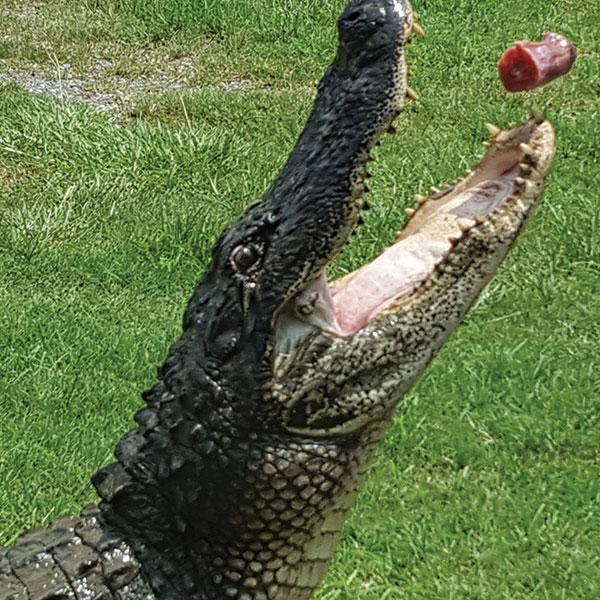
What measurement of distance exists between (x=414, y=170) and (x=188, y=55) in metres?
2.93

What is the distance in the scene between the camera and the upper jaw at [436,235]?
8.84 feet

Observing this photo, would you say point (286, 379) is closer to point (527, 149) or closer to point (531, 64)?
point (527, 149)

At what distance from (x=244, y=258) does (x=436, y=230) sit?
0.45 m

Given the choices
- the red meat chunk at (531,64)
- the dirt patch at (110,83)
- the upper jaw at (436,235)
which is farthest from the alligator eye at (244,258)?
the dirt patch at (110,83)

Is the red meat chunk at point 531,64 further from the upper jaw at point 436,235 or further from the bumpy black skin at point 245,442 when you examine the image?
the bumpy black skin at point 245,442

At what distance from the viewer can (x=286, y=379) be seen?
262 centimetres

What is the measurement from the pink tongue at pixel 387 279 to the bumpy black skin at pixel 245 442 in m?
0.17

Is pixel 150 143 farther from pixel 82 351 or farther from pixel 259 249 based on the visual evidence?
pixel 259 249

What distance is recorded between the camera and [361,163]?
267 centimetres

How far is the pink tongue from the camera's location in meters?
2.77

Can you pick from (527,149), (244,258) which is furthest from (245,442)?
(527,149)

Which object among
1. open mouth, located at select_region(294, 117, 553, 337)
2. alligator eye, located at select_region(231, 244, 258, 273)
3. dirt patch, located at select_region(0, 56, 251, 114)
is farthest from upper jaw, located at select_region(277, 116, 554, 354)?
dirt patch, located at select_region(0, 56, 251, 114)

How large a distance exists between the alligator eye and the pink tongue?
22 centimetres

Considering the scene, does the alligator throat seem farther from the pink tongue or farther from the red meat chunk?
the red meat chunk
